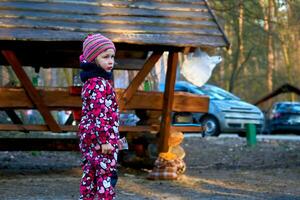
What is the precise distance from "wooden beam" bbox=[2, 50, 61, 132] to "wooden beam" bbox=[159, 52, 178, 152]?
170 cm

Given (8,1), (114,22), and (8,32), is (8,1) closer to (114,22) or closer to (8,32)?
(8,32)

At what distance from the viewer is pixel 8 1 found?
33.9ft

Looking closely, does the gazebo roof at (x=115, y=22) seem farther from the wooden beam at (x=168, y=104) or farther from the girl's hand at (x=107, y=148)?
the girl's hand at (x=107, y=148)

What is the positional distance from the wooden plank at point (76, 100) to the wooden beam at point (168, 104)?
230 mm

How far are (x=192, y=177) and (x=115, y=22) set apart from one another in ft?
9.69

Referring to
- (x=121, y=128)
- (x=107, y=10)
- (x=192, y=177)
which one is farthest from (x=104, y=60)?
(x=192, y=177)

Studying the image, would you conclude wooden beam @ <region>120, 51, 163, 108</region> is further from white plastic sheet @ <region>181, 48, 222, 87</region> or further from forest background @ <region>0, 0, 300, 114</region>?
forest background @ <region>0, 0, 300, 114</region>

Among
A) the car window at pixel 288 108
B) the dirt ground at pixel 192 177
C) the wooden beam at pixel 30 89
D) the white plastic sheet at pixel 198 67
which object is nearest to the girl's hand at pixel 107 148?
the dirt ground at pixel 192 177

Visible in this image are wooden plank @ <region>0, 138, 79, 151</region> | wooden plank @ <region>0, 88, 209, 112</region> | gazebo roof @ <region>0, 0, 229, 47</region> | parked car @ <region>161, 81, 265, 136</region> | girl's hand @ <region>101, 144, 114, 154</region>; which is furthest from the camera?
parked car @ <region>161, 81, 265, 136</region>

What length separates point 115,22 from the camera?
1045 centimetres

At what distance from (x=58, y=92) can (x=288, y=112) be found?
60.7 feet

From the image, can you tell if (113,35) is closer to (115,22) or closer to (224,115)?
(115,22)

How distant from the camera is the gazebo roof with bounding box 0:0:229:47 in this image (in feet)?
32.4

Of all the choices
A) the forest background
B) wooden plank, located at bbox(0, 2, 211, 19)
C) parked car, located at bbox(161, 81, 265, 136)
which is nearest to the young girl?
wooden plank, located at bbox(0, 2, 211, 19)
